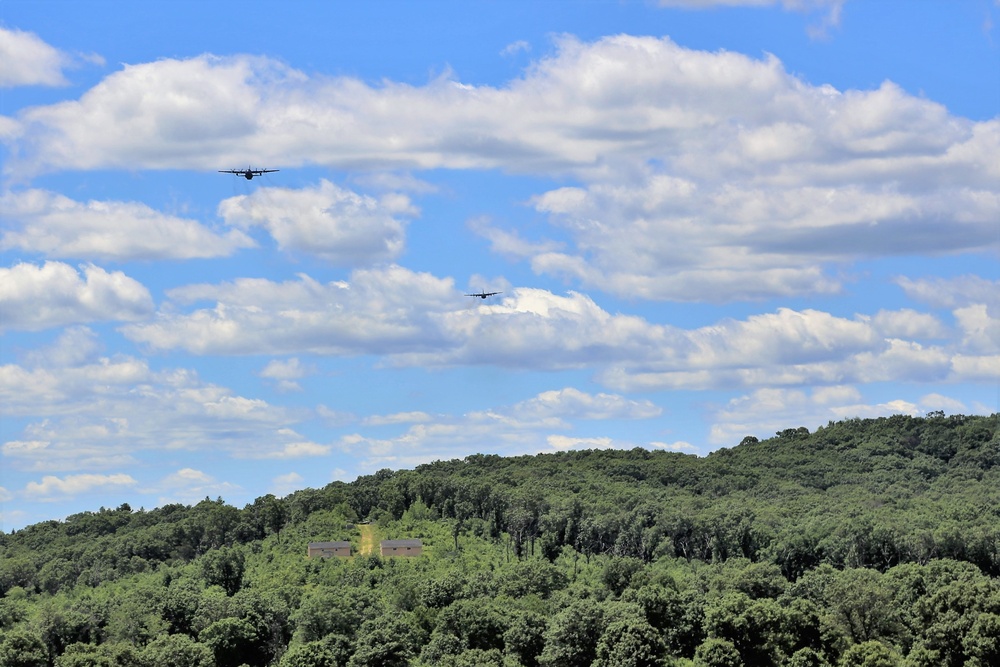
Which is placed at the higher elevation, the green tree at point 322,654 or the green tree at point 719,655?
the green tree at point 322,654

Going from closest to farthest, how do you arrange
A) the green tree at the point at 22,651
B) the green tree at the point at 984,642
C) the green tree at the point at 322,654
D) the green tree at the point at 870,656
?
the green tree at the point at 870,656 → the green tree at the point at 984,642 → the green tree at the point at 322,654 → the green tree at the point at 22,651

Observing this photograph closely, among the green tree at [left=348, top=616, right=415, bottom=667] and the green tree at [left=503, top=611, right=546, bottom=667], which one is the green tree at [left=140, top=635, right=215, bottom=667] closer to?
the green tree at [left=348, top=616, right=415, bottom=667]

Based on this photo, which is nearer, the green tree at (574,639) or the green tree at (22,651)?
the green tree at (574,639)

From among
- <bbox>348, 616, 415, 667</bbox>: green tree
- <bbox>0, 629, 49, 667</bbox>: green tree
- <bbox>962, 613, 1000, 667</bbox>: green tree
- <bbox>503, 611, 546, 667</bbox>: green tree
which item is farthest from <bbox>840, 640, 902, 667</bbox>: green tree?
<bbox>0, 629, 49, 667</bbox>: green tree

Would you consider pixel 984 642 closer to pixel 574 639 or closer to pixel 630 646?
pixel 630 646

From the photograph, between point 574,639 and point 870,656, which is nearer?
point 870,656

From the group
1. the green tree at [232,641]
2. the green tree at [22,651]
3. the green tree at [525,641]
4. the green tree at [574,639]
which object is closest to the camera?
the green tree at [574,639]

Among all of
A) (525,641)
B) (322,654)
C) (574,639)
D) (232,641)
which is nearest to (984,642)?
(574,639)

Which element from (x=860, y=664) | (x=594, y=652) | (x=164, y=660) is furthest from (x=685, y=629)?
(x=164, y=660)

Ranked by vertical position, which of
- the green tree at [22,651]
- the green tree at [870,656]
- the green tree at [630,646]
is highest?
the green tree at [22,651]

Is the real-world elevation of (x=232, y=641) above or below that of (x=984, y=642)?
above

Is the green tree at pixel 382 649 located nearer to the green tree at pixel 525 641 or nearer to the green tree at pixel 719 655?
the green tree at pixel 525 641

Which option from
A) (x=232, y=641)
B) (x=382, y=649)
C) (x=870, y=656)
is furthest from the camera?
(x=232, y=641)

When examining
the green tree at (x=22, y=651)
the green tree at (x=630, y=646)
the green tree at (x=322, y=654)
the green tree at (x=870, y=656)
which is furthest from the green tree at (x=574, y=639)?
the green tree at (x=22, y=651)
